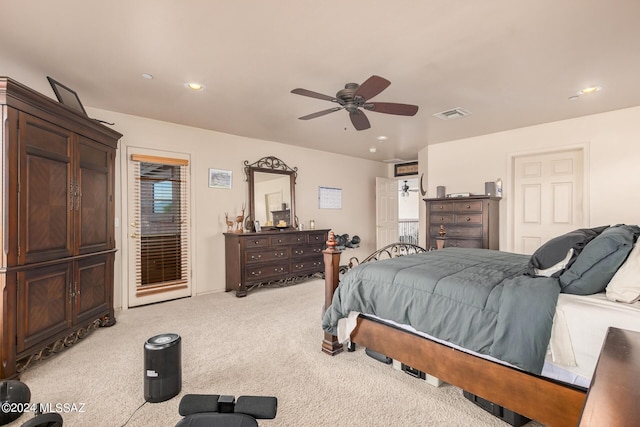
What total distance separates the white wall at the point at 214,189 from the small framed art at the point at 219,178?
0.07 m

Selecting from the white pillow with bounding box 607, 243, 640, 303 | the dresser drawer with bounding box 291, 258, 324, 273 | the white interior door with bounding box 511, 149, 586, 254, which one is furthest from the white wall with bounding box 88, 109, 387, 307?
the white pillow with bounding box 607, 243, 640, 303

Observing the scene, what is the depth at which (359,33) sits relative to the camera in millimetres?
2230

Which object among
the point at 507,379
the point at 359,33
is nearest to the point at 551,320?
the point at 507,379

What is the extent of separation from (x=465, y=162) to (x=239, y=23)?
4.45 metres

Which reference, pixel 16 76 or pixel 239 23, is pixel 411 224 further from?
pixel 16 76

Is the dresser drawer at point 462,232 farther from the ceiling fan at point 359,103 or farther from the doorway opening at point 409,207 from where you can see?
the doorway opening at point 409,207

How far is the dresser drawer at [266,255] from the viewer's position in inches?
181

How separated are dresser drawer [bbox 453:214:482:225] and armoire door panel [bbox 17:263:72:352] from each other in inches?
194

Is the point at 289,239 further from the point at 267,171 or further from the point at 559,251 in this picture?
the point at 559,251

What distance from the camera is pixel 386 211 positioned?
7316 mm

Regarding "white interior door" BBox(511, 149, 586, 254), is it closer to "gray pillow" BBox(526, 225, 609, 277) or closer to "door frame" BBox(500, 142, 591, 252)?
"door frame" BBox(500, 142, 591, 252)

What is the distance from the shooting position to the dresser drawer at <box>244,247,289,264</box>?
4.60m

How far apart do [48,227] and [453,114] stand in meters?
4.48

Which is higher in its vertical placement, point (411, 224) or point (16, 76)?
point (16, 76)
